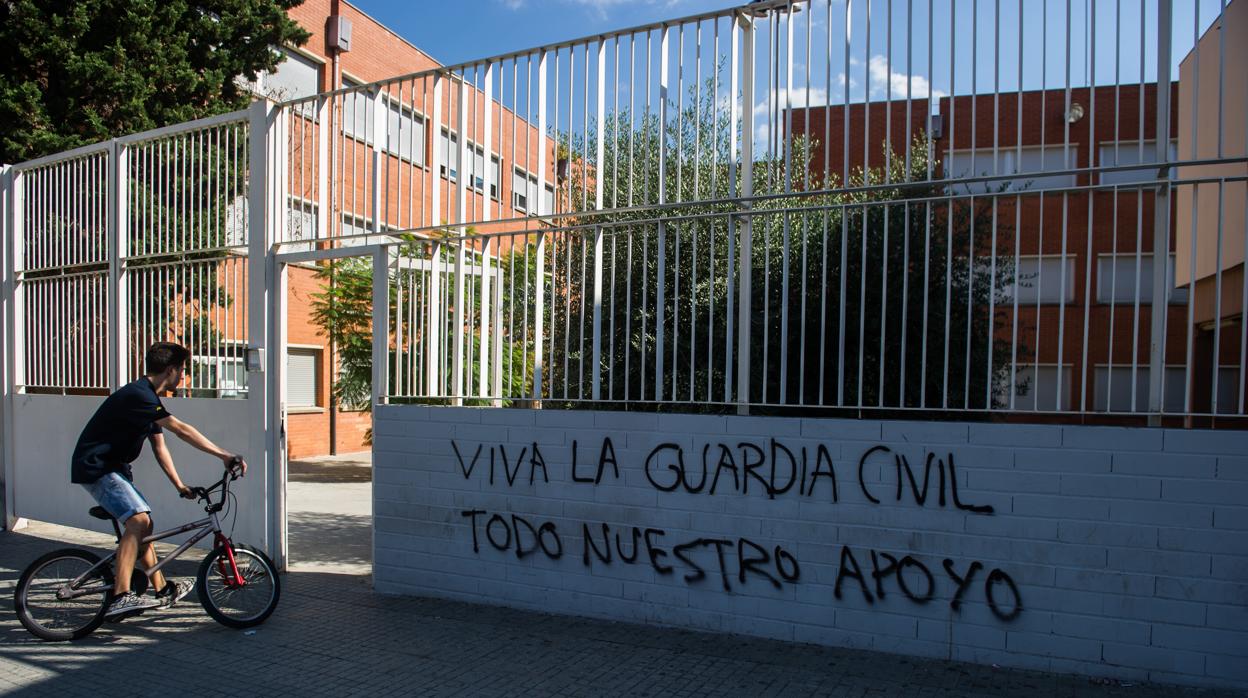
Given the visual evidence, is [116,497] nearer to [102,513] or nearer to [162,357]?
[102,513]

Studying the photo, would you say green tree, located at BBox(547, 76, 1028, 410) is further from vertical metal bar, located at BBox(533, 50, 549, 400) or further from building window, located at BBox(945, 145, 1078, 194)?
building window, located at BBox(945, 145, 1078, 194)

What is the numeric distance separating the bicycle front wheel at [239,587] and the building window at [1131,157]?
19.0 feet

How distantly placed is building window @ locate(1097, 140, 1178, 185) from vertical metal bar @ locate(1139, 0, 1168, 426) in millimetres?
88

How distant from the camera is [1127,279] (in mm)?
11398

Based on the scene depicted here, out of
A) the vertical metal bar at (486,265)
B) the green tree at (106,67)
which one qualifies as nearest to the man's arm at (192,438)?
the vertical metal bar at (486,265)

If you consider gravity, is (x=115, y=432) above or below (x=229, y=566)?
above

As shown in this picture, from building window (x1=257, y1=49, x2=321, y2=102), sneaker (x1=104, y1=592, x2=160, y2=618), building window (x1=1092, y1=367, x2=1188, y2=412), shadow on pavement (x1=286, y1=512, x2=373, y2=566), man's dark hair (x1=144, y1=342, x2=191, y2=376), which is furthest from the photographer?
building window (x1=257, y1=49, x2=321, y2=102)

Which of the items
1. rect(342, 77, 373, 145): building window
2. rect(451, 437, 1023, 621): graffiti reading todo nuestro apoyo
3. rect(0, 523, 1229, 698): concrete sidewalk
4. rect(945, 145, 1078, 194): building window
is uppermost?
rect(342, 77, 373, 145): building window

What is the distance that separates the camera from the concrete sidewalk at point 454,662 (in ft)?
15.6

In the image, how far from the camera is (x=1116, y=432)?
4.69 m

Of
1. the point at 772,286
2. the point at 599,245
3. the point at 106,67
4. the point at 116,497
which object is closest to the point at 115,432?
the point at 116,497

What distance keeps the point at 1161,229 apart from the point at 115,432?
21.5ft

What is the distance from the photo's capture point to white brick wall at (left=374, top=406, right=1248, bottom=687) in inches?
180

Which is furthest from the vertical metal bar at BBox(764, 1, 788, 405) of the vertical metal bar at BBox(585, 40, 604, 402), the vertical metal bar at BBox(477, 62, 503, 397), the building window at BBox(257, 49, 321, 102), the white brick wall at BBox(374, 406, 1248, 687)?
the building window at BBox(257, 49, 321, 102)
